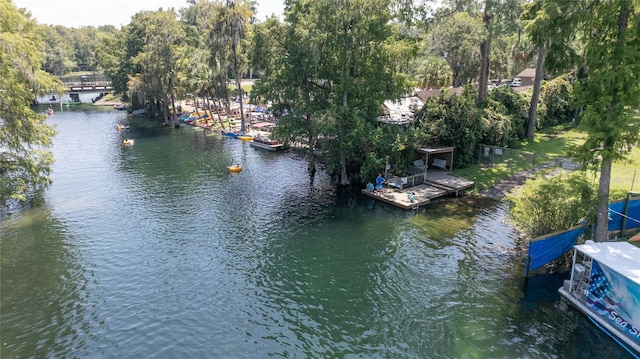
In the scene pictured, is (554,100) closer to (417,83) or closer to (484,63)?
(484,63)

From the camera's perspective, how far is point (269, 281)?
22719mm

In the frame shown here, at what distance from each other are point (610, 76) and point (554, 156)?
22.6 metres

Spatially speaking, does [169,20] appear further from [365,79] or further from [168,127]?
[365,79]

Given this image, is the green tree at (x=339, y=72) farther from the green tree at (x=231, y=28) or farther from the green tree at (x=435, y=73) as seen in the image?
the green tree at (x=231, y=28)

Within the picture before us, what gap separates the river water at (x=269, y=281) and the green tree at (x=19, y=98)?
4.61m

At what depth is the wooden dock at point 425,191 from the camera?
3309 cm

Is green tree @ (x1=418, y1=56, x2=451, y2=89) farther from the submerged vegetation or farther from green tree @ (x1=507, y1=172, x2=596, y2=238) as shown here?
green tree @ (x1=507, y1=172, x2=596, y2=238)

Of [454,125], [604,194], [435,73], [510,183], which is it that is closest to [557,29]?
[604,194]

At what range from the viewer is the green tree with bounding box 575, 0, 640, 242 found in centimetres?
1797

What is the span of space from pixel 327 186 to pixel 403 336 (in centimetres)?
2235

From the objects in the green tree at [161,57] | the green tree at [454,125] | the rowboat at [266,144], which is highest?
the green tree at [161,57]

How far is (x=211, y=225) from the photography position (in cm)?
3039

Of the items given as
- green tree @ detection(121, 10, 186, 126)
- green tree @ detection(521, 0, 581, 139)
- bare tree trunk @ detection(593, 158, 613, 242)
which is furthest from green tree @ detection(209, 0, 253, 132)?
bare tree trunk @ detection(593, 158, 613, 242)

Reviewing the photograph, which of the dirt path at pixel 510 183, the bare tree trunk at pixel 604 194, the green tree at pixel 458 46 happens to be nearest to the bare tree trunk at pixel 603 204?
the bare tree trunk at pixel 604 194
